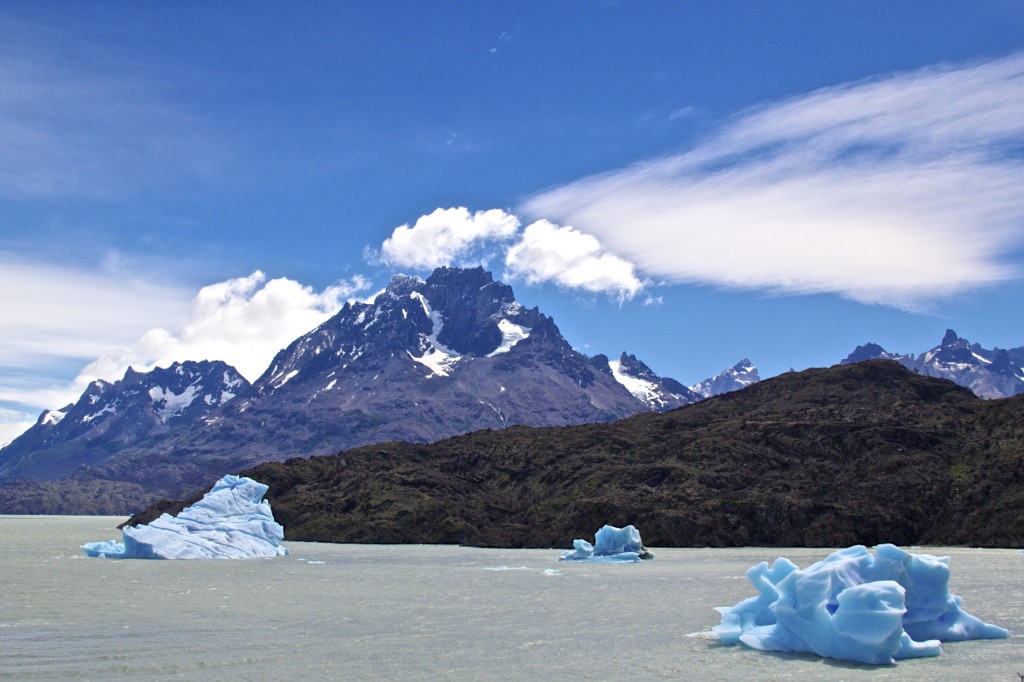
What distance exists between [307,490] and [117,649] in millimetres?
139276

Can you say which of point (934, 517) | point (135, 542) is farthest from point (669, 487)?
point (135, 542)

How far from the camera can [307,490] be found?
172000 mm

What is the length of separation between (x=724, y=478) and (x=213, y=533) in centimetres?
7655

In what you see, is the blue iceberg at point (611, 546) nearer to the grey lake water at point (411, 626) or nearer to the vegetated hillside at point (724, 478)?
the grey lake water at point (411, 626)

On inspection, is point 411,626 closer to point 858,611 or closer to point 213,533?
point 858,611

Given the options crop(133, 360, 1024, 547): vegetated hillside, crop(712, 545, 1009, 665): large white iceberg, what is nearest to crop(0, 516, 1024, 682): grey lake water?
crop(712, 545, 1009, 665): large white iceberg

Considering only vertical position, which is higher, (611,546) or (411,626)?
(611,546)

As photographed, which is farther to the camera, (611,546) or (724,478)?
(724,478)

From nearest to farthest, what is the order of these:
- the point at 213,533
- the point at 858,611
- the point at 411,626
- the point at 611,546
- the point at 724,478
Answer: the point at 858,611
the point at 411,626
the point at 611,546
the point at 213,533
the point at 724,478

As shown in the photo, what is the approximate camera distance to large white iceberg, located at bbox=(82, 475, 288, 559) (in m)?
93.6

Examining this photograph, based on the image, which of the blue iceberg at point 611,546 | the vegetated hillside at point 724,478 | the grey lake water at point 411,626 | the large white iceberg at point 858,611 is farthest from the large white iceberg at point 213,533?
the large white iceberg at point 858,611

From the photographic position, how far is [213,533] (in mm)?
100562

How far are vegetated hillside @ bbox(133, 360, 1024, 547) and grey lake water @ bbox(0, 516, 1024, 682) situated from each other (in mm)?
48792

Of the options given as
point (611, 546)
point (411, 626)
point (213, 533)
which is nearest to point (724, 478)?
point (611, 546)
